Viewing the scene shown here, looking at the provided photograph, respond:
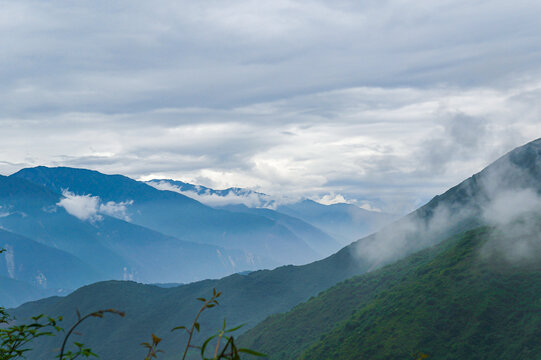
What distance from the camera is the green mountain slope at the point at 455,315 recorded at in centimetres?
11006

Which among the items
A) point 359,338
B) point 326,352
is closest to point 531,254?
point 359,338

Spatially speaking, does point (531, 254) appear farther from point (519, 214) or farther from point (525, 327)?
point (519, 214)

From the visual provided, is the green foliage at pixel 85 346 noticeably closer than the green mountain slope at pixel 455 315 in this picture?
Yes

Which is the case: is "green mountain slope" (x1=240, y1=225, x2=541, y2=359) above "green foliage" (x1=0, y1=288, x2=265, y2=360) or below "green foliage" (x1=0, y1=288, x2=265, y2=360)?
below

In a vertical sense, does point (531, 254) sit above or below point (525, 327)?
above

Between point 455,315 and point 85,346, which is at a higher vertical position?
point 85,346

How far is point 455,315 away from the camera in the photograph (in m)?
123

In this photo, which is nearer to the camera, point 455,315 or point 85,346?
point 85,346

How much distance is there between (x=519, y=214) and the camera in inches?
7047

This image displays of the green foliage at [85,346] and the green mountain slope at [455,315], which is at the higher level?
the green foliage at [85,346]

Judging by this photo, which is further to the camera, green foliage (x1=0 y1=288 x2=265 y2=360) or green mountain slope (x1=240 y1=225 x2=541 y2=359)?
green mountain slope (x1=240 y1=225 x2=541 y2=359)

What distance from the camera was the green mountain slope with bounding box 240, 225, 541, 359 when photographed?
110 m

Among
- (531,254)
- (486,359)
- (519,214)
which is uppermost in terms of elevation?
(519,214)

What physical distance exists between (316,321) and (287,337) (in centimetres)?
1266
